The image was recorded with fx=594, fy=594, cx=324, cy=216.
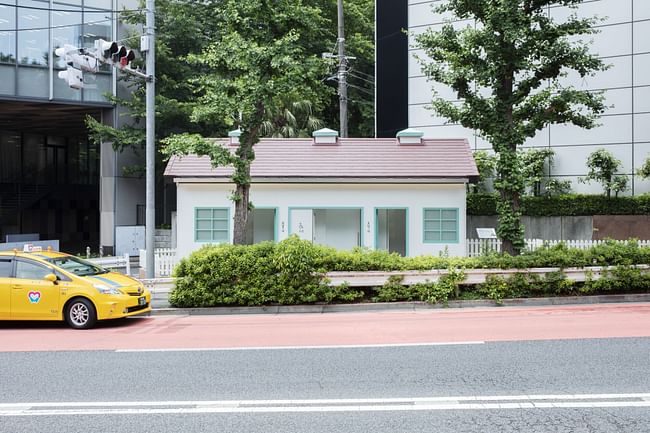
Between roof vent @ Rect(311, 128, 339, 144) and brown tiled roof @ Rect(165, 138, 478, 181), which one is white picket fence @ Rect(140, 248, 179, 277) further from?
roof vent @ Rect(311, 128, 339, 144)

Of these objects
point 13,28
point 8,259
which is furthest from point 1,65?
point 8,259

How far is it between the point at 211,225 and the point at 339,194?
4.49 meters

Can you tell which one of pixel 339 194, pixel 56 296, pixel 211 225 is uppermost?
pixel 339 194

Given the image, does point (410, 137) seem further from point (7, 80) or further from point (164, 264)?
point (7, 80)

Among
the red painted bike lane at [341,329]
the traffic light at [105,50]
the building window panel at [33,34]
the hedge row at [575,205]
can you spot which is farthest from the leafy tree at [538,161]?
the building window panel at [33,34]

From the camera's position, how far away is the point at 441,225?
65.7 feet

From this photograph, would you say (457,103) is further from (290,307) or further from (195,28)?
(290,307)

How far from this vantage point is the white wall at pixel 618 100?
2430 centimetres

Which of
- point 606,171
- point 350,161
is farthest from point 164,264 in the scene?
point 606,171

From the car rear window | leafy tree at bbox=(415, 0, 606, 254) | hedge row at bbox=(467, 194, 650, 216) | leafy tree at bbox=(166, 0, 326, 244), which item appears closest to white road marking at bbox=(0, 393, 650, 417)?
the car rear window

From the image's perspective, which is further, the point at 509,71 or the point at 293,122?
the point at 293,122

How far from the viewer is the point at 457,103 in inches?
1100

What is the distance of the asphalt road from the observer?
5848mm

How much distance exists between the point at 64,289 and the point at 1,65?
63.3 feet
